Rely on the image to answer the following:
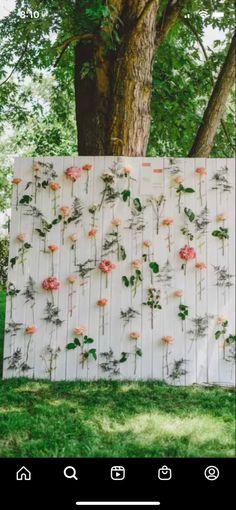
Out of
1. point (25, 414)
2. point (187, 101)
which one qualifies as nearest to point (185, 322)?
point (25, 414)

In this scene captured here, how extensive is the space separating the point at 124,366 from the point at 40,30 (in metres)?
3.25

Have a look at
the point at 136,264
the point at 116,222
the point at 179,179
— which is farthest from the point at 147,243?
the point at 179,179

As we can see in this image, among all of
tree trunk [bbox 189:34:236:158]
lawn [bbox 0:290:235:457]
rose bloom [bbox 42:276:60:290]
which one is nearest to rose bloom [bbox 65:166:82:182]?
rose bloom [bbox 42:276:60:290]

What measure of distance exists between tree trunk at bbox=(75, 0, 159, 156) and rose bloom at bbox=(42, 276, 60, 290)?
1225mm

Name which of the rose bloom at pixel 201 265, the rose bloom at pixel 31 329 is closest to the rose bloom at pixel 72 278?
the rose bloom at pixel 31 329

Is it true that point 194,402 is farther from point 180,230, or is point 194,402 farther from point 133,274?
point 180,230

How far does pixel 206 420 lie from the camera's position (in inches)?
108

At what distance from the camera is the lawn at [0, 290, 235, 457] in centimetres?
236

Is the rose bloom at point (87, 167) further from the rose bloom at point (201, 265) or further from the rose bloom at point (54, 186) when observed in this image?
the rose bloom at point (201, 265)

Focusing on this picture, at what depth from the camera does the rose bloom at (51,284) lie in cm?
363
